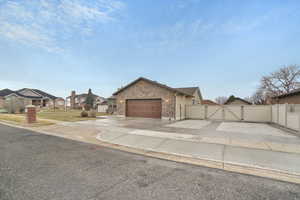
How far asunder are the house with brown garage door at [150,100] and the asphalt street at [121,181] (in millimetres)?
10438

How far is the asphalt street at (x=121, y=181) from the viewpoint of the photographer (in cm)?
240

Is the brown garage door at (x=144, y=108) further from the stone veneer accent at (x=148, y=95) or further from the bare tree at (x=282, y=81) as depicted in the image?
the bare tree at (x=282, y=81)

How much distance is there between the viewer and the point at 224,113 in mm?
15320

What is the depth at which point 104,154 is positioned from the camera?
4.57 m

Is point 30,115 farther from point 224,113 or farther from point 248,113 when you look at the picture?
point 248,113

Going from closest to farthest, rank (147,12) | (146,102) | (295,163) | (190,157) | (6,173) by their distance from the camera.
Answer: (6,173) → (295,163) → (190,157) → (147,12) → (146,102)

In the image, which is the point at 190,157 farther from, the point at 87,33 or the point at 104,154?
the point at 87,33

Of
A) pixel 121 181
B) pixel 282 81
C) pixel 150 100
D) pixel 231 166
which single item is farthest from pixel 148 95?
pixel 282 81

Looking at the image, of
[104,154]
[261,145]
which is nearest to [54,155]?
[104,154]

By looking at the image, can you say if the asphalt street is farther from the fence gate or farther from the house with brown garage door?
the fence gate

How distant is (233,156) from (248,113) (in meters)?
12.9

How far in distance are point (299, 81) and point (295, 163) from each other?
32573mm

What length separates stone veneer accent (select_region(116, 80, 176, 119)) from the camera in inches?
561

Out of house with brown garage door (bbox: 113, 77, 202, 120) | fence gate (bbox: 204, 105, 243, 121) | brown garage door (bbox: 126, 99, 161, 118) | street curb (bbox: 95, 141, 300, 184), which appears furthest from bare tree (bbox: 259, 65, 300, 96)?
street curb (bbox: 95, 141, 300, 184)
